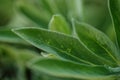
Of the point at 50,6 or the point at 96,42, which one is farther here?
the point at 50,6

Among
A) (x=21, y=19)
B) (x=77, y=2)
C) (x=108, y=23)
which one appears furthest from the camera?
(x=21, y=19)

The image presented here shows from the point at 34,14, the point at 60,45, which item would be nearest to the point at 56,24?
the point at 60,45

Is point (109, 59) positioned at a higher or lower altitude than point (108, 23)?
lower

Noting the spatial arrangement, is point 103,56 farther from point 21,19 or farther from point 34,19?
point 21,19

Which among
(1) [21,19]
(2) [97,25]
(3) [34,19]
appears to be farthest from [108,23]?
(1) [21,19]

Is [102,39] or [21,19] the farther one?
[21,19]

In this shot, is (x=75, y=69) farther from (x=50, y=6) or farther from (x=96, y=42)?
(x=50, y=6)

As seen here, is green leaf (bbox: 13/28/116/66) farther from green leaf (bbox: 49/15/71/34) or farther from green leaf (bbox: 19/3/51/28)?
green leaf (bbox: 19/3/51/28)
